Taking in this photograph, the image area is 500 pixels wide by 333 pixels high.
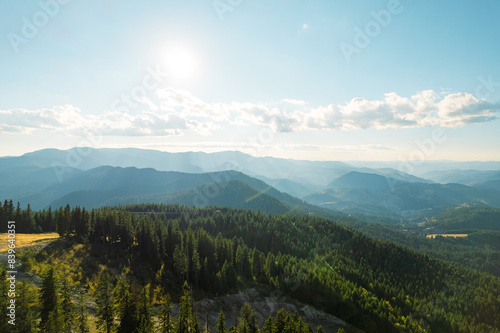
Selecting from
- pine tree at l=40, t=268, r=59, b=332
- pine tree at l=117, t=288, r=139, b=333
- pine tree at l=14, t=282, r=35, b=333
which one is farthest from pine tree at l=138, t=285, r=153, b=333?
pine tree at l=14, t=282, r=35, b=333

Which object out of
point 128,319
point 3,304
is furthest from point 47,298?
point 128,319

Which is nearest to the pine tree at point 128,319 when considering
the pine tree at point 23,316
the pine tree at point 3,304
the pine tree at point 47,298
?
the pine tree at point 47,298

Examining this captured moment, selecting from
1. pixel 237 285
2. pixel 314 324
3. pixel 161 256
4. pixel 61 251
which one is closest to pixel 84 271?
pixel 61 251

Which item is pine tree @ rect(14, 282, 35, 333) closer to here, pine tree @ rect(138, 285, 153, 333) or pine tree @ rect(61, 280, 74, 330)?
pine tree @ rect(61, 280, 74, 330)

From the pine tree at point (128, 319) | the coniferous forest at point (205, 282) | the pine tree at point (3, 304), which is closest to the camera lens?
the pine tree at point (3, 304)

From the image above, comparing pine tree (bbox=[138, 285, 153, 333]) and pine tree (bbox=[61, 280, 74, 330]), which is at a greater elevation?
pine tree (bbox=[61, 280, 74, 330])

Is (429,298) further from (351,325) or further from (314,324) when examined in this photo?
(314,324)

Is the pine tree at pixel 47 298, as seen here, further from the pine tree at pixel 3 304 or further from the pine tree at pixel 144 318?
the pine tree at pixel 144 318

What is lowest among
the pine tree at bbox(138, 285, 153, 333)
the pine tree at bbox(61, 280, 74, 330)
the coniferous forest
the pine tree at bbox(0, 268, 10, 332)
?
the coniferous forest

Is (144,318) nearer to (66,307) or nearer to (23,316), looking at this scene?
(66,307)
